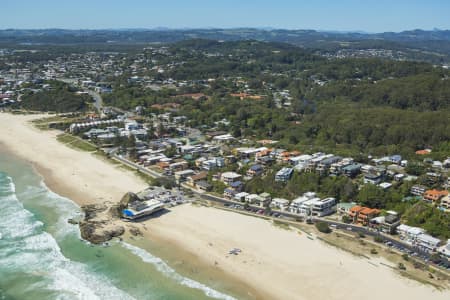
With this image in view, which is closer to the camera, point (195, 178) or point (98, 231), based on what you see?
A: point (98, 231)

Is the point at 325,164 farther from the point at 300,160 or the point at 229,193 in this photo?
the point at 229,193

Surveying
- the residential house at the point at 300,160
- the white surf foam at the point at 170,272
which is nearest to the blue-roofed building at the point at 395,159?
the residential house at the point at 300,160

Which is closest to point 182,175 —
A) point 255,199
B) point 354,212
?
point 255,199

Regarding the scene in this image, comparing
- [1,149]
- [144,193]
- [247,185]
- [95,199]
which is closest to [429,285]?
[247,185]

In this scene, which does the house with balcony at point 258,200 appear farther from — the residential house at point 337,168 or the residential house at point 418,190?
the residential house at point 418,190

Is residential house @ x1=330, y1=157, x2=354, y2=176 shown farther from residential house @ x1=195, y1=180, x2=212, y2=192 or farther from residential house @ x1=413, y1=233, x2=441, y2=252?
residential house @ x1=413, y1=233, x2=441, y2=252
